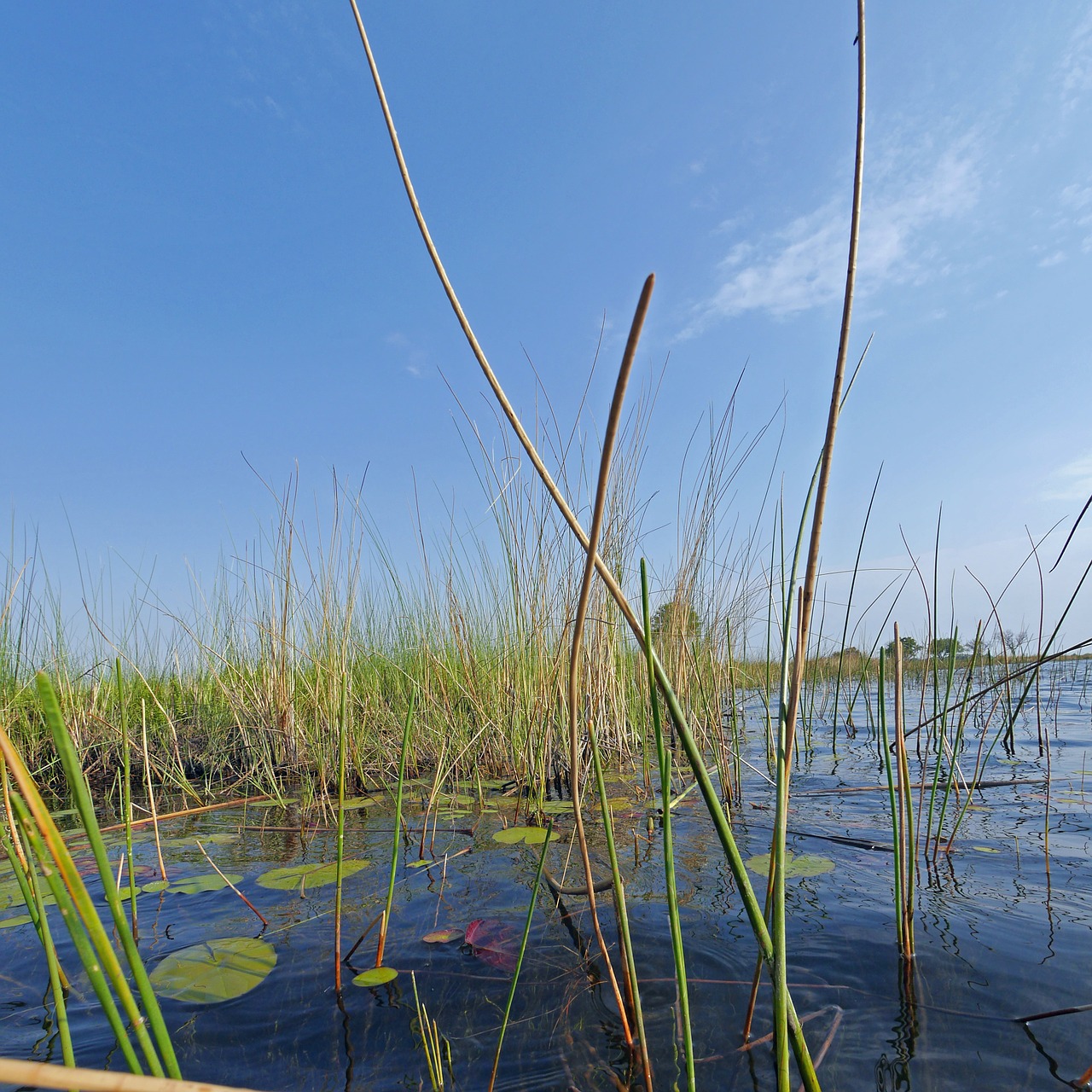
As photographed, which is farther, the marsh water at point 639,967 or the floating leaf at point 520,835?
the floating leaf at point 520,835

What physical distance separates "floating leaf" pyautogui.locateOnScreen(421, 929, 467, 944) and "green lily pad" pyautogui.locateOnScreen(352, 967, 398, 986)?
13 cm

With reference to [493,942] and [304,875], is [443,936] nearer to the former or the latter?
[493,942]

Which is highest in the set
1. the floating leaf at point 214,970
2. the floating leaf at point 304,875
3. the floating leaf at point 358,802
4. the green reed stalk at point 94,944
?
the green reed stalk at point 94,944

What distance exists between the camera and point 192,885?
6.10 feet

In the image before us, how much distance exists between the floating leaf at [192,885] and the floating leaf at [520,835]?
0.76 m

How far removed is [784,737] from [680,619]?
251 cm

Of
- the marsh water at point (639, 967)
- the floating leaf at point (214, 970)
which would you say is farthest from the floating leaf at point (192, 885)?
the floating leaf at point (214, 970)

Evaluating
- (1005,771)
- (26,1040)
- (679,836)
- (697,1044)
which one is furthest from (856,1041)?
(1005,771)

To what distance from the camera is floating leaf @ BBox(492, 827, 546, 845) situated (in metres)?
2.13

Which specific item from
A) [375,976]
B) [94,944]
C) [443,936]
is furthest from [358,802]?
[94,944]

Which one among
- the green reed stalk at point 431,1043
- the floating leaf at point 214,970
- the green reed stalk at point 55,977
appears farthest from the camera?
the floating leaf at point 214,970

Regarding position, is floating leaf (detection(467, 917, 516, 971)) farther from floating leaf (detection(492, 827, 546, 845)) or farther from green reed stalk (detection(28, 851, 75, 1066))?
green reed stalk (detection(28, 851, 75, 1066))

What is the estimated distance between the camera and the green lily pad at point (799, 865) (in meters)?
1.78

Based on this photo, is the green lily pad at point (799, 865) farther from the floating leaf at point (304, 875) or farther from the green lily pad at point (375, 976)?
the floating leaf at point (304, 875)
